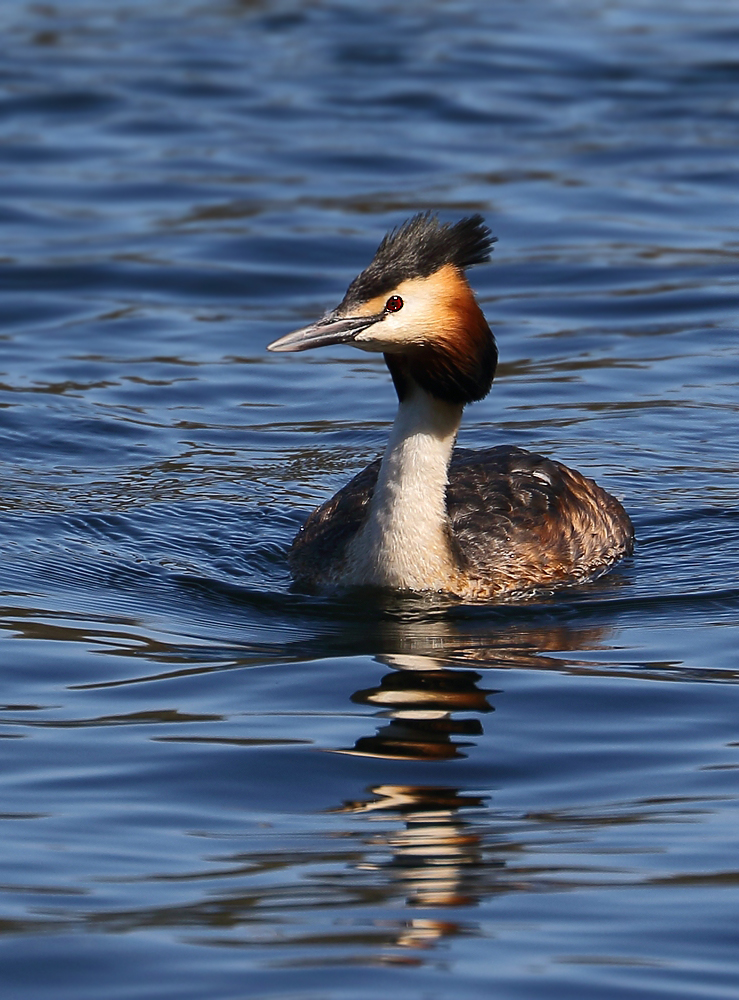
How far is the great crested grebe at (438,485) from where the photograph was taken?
8031 millimetres

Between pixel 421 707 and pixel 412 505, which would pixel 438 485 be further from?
pixel 421 707

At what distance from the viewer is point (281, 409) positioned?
1238 cm

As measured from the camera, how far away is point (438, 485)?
855 cm

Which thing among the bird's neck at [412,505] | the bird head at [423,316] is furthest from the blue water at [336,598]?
the bird head at [423,316]

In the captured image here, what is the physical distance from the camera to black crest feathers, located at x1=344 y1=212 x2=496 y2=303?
7.96m

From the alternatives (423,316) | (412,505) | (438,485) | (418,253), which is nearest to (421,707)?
(412,505)

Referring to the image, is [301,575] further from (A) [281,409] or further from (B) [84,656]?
(A) [281,409]

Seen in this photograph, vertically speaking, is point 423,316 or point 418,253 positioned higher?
point 418,253

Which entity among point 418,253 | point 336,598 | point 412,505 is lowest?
point 336,598

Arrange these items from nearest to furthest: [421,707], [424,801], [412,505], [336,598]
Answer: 1. [424,801]
2. [421,707]
3. [412,505]
4. [336,598]

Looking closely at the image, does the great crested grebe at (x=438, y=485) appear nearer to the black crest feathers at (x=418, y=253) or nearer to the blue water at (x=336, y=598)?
the black crest feathers at (x=418, y=253)

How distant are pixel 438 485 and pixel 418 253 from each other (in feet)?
3.51

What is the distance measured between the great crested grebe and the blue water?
0.21 m

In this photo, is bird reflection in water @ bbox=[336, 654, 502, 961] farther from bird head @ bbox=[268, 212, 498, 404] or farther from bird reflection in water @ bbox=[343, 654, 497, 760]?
bird head @ bbox=[268, 212, 498, 404]
